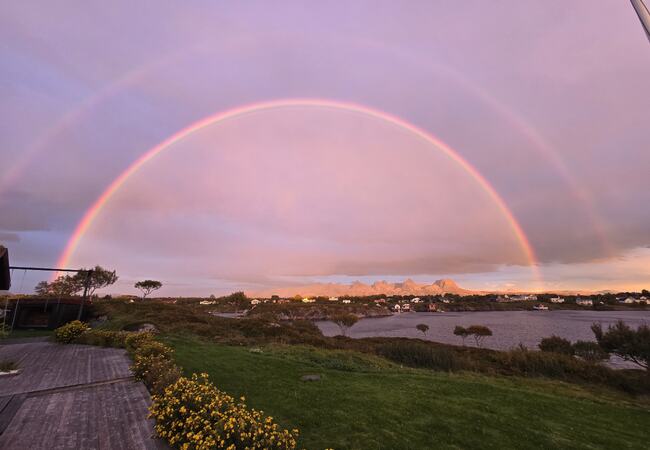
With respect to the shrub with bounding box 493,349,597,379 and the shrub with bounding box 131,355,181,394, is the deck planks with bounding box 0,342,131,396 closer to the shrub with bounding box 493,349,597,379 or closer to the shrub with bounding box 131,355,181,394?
the shrub with bounding box 131,355,181,394

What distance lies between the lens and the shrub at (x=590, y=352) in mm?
36625

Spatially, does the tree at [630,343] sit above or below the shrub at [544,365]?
above

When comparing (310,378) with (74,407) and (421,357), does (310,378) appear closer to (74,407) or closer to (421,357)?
(74,407)

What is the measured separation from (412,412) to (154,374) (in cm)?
1016

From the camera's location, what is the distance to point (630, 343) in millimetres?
30656

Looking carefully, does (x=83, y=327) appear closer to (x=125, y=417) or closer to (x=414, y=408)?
(x=125, y=417)

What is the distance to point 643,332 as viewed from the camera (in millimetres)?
29609

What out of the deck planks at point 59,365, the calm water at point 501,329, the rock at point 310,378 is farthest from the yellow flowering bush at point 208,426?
the calm water at point 501,329

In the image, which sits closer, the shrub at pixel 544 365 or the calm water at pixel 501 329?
the shrub at pixel 544 365

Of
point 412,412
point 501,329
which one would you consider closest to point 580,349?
point 412,412

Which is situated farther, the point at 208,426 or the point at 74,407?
the point at 74,407

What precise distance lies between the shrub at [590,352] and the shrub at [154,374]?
45106 millimetres

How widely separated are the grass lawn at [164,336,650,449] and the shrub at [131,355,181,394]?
10.0 ft

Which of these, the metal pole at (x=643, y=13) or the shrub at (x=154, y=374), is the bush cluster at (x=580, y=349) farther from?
the shrub at (x=154, y=374)
